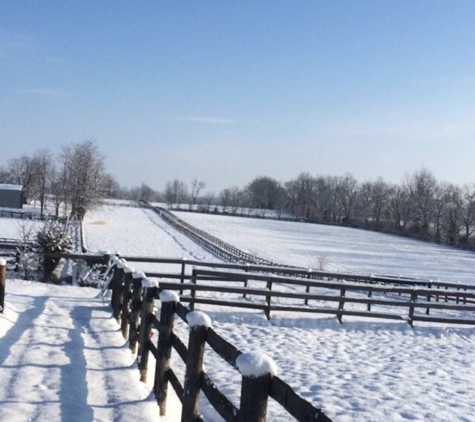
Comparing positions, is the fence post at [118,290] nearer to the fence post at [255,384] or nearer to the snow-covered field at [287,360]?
the snow-covered field at [287,360]

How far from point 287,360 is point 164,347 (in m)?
4.46

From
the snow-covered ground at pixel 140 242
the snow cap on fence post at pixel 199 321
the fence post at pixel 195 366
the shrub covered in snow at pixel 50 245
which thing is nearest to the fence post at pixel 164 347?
the fence post at pixel 195 366

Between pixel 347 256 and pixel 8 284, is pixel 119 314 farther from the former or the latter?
pixel 347 256

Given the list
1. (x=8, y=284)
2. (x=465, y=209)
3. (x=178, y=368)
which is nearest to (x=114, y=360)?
(x=178, y=368)

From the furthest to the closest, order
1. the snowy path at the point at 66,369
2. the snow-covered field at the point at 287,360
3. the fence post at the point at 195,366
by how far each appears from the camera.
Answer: the snow-covered field at the point at 287,360, the snowy path at the point at 66,369, the fence post at the point at 195,366

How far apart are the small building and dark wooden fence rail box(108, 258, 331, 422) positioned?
82.2 m

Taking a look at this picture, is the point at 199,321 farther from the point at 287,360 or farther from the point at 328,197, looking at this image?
the point at 328,197

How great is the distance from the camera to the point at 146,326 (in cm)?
695

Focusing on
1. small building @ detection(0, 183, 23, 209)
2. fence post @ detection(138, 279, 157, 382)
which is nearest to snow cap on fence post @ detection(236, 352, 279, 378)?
fence post @ detection(138, 279, 157, 382)

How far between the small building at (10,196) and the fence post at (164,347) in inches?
3335

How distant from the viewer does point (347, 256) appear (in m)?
57.8

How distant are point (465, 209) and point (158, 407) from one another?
114 m

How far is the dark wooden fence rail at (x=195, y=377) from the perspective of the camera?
Answer: 10.7 ft

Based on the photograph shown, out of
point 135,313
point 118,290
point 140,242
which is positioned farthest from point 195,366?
point 140,242
